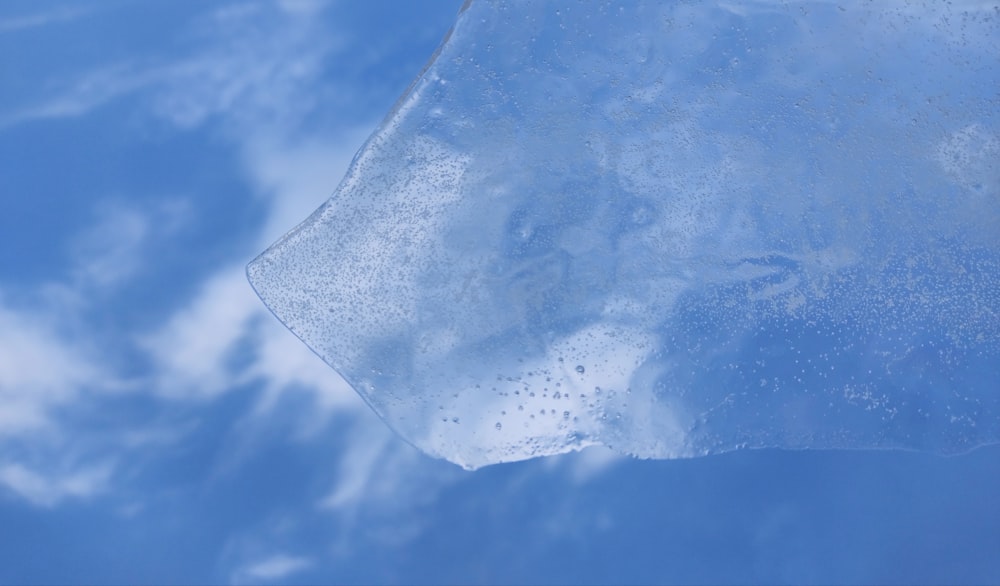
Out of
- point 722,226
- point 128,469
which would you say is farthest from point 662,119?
point 128,469

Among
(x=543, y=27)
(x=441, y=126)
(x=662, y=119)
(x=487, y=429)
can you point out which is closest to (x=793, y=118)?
(x=662, y=119)

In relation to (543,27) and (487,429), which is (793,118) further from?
(487,429)

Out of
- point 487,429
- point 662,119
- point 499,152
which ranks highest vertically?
point 499,152

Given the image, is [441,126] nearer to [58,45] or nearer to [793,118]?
[793,118]

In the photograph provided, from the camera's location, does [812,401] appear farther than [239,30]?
No

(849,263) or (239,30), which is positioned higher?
(239,30)

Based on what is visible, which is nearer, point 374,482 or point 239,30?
point 374,482
